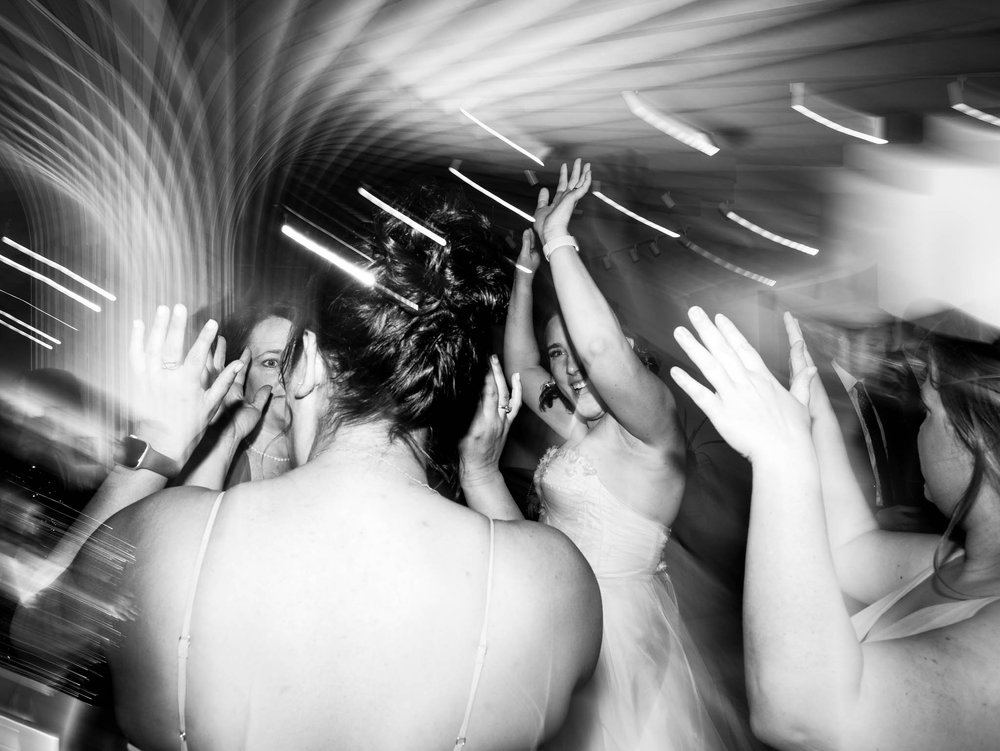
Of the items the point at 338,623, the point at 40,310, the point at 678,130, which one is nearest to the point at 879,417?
the point at 678,130

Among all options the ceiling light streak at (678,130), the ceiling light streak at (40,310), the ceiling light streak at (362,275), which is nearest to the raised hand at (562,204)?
the ceiling light streak at (678,130)

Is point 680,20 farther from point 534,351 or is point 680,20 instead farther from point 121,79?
point 121,79

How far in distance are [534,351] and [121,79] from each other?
1.19m

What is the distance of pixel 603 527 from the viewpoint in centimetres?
146

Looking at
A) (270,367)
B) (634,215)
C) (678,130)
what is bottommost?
(270,367)

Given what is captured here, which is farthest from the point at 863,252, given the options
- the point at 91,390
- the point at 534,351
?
the point at 91,390

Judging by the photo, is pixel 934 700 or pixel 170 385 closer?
pixel 934 700

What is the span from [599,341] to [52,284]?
1.19 m

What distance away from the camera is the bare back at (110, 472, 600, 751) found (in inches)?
27.0

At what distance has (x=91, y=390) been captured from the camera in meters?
1.04

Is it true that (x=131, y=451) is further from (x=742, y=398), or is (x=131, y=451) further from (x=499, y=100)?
(x=499, y=100)

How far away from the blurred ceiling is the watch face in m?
0.52

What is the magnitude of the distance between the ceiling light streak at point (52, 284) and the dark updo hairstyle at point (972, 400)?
1677mm

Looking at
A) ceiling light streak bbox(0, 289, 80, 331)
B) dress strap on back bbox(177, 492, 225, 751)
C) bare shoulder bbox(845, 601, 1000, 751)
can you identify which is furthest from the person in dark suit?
ceiling light streak bbox(0, 289, 80, 331)
